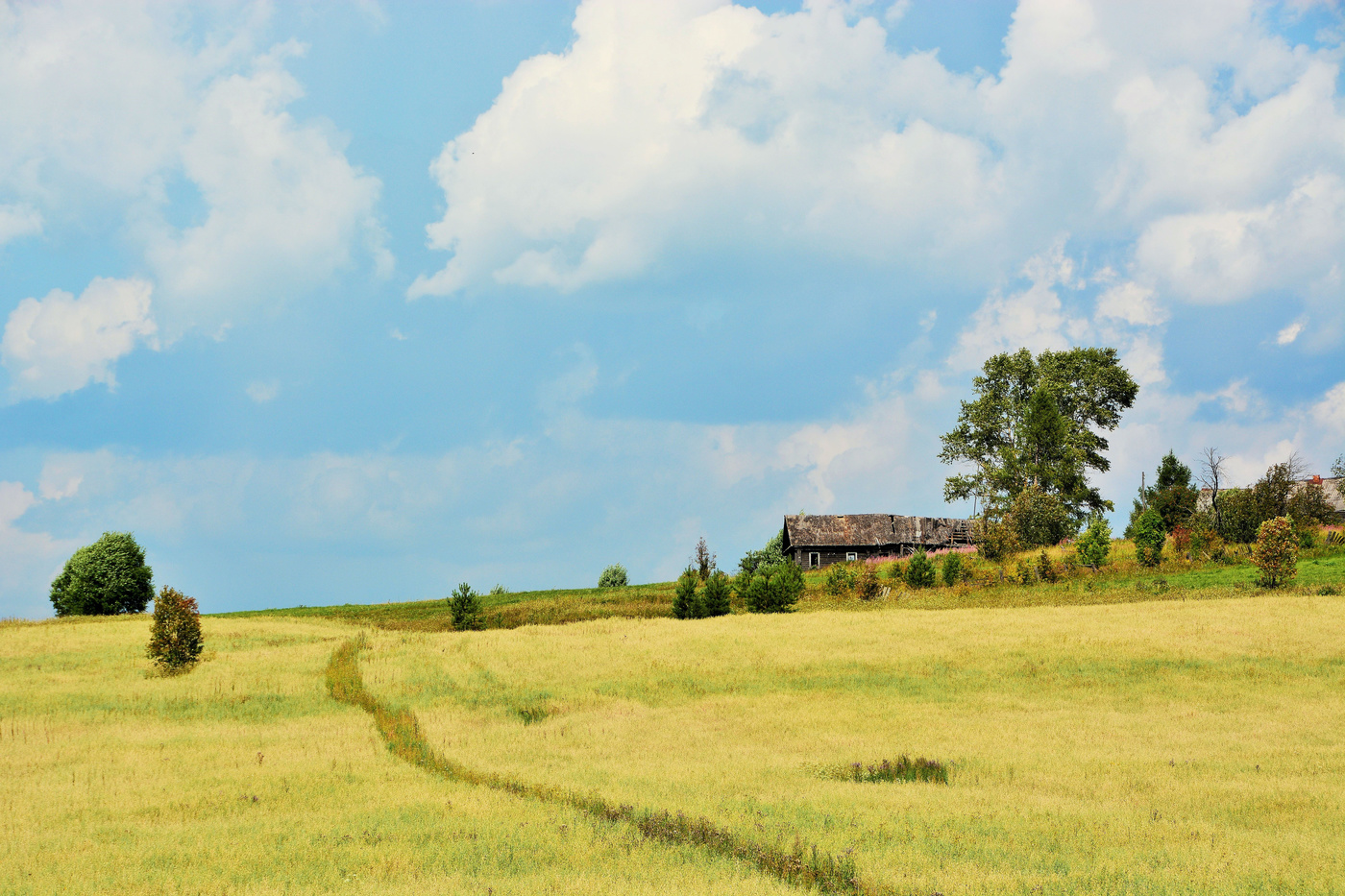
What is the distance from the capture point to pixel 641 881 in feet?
39.2

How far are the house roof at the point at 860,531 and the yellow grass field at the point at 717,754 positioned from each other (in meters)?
47.5

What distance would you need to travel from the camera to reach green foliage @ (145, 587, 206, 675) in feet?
116

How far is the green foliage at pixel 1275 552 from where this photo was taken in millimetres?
46062

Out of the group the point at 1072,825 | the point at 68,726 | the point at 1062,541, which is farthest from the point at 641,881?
the point at 1062,541

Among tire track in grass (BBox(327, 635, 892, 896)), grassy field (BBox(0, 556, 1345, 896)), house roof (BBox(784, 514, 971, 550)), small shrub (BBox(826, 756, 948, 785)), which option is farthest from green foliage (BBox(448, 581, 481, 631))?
house roof (BBox(784, 514, 971, 550))

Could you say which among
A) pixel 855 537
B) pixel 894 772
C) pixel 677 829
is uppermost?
pixel 855 537

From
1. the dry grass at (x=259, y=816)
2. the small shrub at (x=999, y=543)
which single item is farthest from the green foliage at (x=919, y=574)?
the dry grass at (x=259, y=816)

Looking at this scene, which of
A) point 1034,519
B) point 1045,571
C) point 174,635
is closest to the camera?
point 174,635

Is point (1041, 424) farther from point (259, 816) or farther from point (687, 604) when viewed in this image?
point (259, 816)

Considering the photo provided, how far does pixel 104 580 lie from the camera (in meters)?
63.0

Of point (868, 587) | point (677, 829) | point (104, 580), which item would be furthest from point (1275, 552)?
point (104, 580)

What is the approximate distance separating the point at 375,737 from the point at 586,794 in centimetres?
906

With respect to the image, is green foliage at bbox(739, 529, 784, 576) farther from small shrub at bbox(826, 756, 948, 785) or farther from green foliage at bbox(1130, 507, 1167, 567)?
small shrub at bbox(826, 756, 948, 785)

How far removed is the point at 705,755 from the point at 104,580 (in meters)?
57.7
